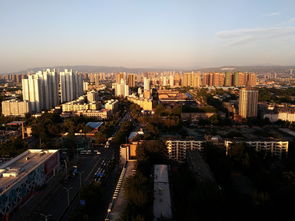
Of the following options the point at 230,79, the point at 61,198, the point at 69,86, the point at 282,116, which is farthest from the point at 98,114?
the point at 230,79

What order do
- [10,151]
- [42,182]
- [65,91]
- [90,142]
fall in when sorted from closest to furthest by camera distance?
1. [42,182]
2. [10,151]
3. [90,142]
4. [65,91]

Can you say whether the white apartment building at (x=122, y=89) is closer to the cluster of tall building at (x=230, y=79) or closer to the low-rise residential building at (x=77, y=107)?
the low-rise residential building at (x=77, y=107)

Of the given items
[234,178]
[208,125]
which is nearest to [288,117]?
[208,125]

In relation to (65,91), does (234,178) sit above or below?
below

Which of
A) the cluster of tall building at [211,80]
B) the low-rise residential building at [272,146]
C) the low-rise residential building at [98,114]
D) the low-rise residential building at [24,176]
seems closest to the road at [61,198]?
the low-rise residential building at [24,176]

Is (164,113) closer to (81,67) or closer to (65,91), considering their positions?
(65,91)
